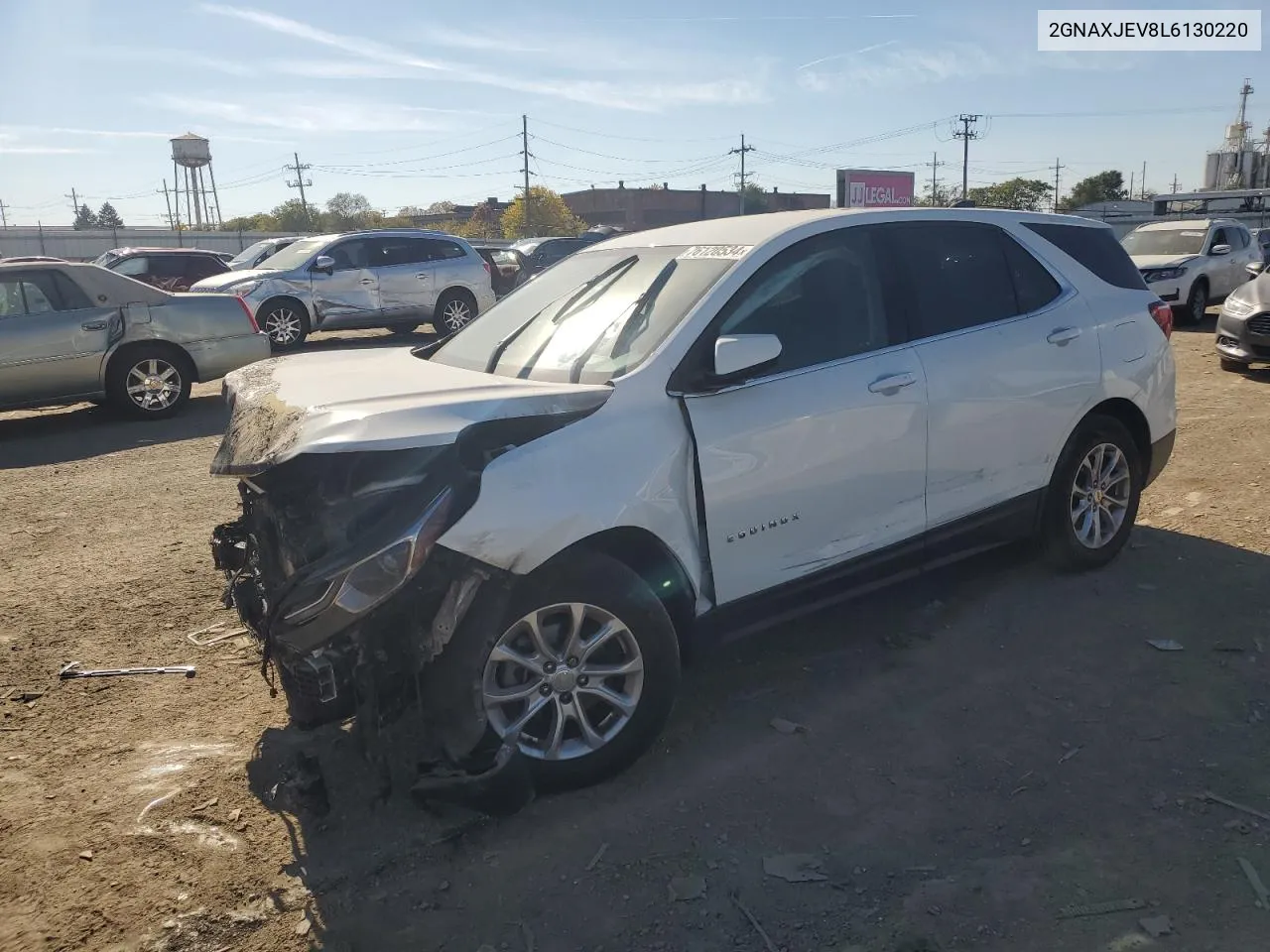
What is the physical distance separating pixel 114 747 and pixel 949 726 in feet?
10.3

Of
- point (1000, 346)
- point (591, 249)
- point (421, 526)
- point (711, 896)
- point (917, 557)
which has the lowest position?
point (711, 896)

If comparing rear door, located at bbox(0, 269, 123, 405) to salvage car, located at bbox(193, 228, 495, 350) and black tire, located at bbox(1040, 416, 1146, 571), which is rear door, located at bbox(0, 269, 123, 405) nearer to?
salvage car, located at bbox(193, 228, 495, 350)

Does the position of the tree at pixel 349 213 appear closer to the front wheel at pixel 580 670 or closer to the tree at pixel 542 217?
the tree at pixel 542 217

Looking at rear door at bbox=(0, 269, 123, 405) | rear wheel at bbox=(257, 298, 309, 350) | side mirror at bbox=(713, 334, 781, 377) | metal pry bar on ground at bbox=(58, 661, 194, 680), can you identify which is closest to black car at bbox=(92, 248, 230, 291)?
rear wheel at bbox=(257, 298, 309, 350)

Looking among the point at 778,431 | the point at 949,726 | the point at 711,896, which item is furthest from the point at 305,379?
the point at 949,726

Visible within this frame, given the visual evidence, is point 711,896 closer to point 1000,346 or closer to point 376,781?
point 376,781

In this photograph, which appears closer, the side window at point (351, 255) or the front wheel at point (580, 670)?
the front wheel at point (580, 670)

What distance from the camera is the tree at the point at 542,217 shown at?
74.2 metres

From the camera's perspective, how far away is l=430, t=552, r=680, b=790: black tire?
9.99 ft

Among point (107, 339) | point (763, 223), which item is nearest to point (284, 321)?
point (107, 339)

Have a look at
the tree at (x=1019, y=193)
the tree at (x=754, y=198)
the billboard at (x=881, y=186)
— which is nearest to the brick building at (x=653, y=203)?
the tree at (x=754, y=198)

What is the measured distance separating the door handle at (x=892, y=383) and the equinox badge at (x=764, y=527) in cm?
66

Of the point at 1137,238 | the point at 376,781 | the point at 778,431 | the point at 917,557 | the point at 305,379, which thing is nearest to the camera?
the point at 376,781

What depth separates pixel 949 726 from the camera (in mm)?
3686
